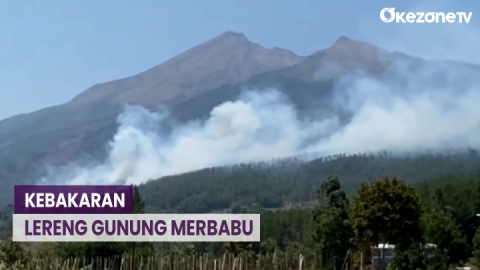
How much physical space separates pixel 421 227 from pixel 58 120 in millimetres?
31779

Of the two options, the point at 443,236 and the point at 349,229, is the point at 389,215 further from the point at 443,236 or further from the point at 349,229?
the point at 443,236

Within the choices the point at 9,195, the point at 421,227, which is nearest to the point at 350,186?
the point at 9,195

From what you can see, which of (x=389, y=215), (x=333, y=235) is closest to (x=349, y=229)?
(x=333, y=235)

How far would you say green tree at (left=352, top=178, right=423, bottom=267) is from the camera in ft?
45.1

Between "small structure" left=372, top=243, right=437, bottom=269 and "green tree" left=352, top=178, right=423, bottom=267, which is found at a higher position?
"green tree" left=352, top=178, right=423, bottom=267

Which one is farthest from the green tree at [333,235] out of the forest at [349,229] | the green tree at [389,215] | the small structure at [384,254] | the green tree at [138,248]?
the green tree at [138,248]

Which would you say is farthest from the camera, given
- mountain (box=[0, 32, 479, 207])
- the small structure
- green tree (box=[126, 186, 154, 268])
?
mountain (box=[0, 32, 479, 207])

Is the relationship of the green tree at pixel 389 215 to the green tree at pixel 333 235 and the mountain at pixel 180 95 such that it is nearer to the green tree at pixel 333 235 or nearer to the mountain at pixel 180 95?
the green tree at pixel 333 235

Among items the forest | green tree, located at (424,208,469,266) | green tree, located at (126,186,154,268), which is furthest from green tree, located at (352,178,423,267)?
green tree, located at (126,186,154,268)

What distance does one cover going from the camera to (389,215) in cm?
1373

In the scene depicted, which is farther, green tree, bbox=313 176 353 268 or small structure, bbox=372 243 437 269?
small structure, bbox=372 243 437 269

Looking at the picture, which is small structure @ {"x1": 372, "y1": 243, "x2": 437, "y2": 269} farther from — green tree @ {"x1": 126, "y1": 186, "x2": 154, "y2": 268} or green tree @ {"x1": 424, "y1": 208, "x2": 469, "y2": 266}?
green tree @ {"x1": 126, "y1": 186, "x2": 154, "y2": 268}

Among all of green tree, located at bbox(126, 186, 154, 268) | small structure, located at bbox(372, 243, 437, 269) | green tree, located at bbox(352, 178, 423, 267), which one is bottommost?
small structure, located at bbox(372, 243, 437, 269)

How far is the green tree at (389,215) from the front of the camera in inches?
542
